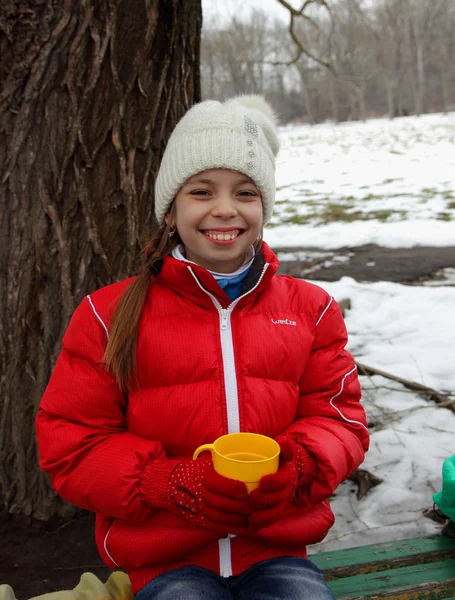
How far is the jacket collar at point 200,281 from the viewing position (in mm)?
1770

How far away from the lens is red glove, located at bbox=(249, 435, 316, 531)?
1.44m

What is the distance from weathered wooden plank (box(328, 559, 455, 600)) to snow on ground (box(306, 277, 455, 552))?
570 mm

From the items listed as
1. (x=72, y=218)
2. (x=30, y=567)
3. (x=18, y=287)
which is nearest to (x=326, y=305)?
(x=72, y=218)

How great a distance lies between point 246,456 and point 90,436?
454 mm

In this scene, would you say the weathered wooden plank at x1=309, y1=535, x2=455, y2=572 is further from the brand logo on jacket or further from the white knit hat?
the white knit hat

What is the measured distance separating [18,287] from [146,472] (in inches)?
42.3

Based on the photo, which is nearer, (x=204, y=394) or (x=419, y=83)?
(x=204, y=394)

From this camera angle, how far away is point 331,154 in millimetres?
17828

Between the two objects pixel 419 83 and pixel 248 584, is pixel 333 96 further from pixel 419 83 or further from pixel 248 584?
pixel 248 584

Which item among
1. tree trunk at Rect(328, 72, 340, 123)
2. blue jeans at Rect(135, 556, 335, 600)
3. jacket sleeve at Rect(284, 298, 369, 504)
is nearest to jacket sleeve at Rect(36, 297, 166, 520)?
blue jeans at Rect(135, 556, 335, 600)

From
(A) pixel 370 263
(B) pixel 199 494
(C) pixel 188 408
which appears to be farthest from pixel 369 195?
(B) pixel 199 494

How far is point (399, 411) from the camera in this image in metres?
3.36

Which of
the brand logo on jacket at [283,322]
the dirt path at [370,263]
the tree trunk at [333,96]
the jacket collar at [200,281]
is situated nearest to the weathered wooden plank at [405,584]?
the brand logo on jacket at [283,322]

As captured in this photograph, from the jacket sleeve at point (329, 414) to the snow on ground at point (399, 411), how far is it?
0.85m
